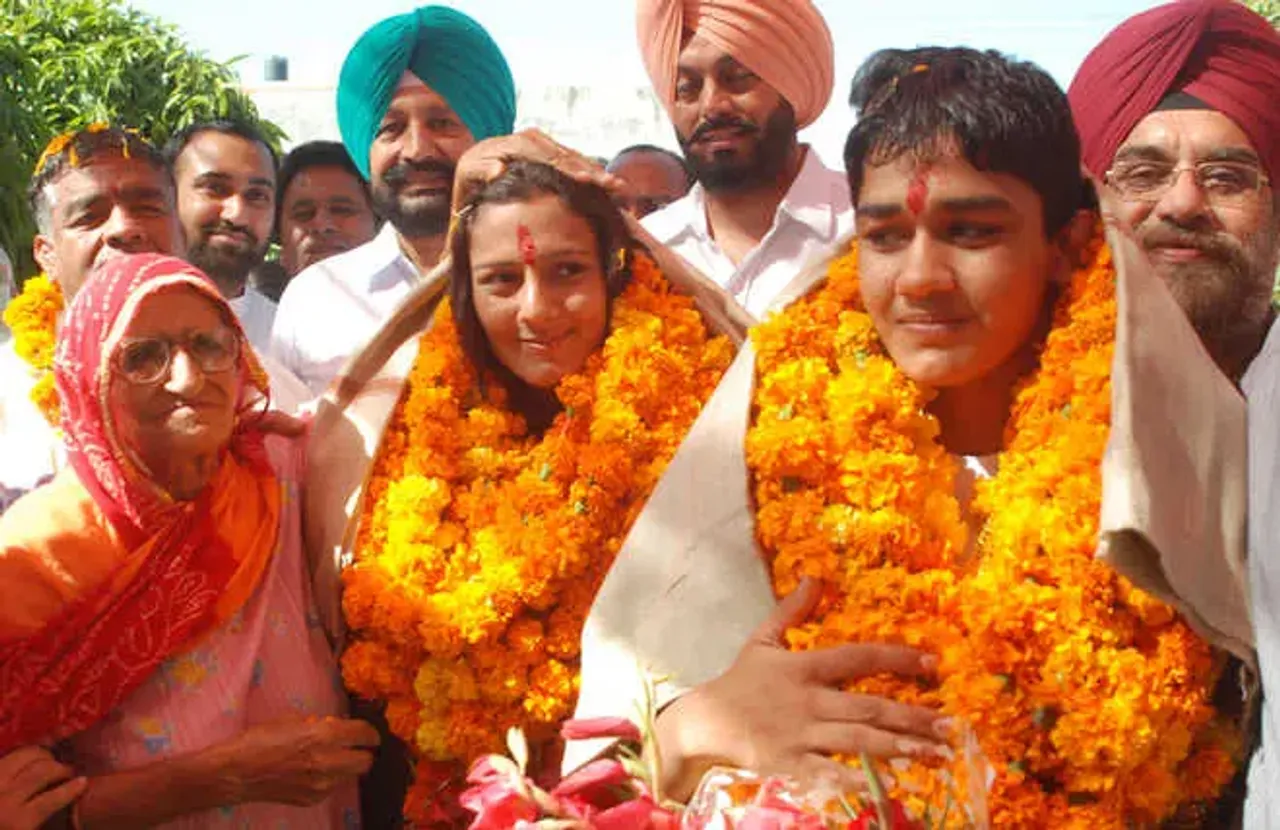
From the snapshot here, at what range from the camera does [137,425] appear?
11.1 feet

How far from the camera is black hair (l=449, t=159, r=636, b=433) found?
3637 millimetres

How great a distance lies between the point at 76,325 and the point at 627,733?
166 cm

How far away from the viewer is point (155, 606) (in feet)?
11.0

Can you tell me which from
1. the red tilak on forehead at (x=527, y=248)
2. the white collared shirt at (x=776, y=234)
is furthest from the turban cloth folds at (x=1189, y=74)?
the red tilak on forehead at (x=527, y=248)

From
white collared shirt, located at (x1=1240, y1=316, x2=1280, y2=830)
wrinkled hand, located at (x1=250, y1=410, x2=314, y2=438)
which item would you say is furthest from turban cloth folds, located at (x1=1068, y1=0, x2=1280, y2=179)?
wrinkled hand, located at (x1=250, y1=410, x2=314, y2=438)

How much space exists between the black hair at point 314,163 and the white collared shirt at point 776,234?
2386mm

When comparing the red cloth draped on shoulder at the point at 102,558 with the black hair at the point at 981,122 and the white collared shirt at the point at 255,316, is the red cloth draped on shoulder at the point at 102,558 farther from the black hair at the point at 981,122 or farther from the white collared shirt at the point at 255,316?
the white collared shirt at the point at 255,316

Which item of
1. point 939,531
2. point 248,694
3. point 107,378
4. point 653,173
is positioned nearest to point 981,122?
point 939,531

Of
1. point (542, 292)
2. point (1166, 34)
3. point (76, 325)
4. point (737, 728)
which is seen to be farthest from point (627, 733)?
point (1166, 34)

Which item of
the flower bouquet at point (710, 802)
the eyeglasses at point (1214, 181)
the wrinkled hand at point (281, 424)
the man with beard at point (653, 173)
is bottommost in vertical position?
the flower bouquet at point (710, 802)

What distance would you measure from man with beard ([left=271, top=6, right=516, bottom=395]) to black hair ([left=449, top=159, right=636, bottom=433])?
1.39 metres

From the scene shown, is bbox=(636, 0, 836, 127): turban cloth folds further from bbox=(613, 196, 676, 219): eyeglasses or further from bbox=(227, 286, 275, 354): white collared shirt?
bbox=(227, 286, 275, 354): white collared shirt

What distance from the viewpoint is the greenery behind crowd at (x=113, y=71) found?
14898 millimetres

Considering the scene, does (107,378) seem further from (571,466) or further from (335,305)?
(335,305)
